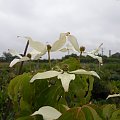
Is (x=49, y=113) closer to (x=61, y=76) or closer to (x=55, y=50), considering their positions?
(x=61, y=76)

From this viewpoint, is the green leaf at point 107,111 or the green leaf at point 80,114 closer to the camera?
the green leaf at point 80,114

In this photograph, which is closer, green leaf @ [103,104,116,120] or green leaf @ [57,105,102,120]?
green leaf @ [57,105,102,120]

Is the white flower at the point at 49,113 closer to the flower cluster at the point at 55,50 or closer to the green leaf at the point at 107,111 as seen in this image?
the flower cluster at the point at 55,50

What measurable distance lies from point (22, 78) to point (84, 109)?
0.21 m

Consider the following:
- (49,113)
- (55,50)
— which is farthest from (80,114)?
(55,50)

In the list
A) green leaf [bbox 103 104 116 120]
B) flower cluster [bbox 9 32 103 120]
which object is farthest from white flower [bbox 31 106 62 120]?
green leaf [bbox 103 104 116 120]

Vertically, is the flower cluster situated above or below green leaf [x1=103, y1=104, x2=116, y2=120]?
above

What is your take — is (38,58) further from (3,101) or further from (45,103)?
(3,101)

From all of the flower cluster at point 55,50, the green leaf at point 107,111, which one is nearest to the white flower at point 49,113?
the flower cluster at point 55,50

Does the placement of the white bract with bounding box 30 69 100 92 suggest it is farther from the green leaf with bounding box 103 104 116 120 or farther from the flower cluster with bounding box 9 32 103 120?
the green leaf with bounding box 103 104 116 120

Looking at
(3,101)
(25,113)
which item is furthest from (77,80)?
(3,101)

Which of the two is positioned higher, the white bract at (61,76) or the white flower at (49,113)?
the white bract at (61,76)

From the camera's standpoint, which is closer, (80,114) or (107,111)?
(80,114)

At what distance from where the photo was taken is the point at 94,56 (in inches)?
43.0
